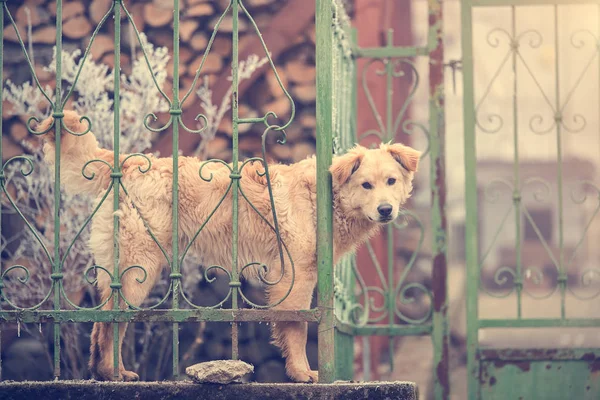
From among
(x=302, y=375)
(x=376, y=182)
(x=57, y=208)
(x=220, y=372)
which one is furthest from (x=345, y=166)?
(x=57, y=208)

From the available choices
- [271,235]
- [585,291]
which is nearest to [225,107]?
[271,235]

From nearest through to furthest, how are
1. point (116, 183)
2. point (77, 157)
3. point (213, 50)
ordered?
point (116, 183), point (77, 157), point (213, 50)

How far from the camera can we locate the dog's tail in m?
4.24

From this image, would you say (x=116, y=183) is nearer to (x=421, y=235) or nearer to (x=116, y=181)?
(x=116, y=181)

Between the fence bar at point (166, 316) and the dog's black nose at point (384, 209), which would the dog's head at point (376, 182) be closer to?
the dog's black nose at point (384, 209)

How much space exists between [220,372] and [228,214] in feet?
3.01

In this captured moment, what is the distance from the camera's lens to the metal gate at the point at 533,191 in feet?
19.2

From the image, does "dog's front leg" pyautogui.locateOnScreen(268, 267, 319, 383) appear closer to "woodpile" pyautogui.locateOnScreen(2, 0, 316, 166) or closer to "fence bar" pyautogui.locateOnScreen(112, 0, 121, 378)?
"fence bar" pyautogui.locateOnScreen(112, 0, 121, 378)

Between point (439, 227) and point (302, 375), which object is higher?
point (439, 227)

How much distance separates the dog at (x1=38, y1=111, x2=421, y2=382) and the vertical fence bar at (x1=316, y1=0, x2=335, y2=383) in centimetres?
15

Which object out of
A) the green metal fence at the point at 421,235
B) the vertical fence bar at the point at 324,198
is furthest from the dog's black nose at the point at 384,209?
the green metal fence at the point at 421,235

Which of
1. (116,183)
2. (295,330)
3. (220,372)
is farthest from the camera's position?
(295,330)

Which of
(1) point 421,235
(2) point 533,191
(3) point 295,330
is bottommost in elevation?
(3) point 295,330

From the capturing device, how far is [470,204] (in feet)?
19.6
